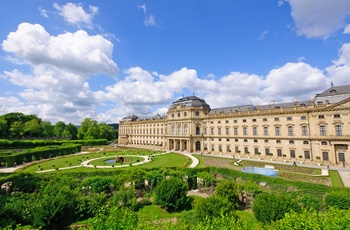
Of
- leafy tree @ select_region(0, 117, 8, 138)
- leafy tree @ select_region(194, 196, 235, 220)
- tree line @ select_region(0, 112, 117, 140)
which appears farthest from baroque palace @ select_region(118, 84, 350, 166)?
leafy tree @ select_region(0, 117, 8, 138)

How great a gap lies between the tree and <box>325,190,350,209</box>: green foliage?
13.3m

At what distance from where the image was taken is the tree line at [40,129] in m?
90.2

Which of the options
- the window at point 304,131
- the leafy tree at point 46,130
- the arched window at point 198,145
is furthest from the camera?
the leafy tree at point 46,130

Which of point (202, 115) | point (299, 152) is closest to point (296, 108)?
point (299, 152)

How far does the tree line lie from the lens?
90.2 meters

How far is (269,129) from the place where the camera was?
49.2 metres

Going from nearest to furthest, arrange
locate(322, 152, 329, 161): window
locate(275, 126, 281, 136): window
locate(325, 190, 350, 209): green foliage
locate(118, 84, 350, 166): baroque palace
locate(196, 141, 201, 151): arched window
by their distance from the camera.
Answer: locate(325, 190, 350, 209): green foliage < locate(118, 84, 350, 166): baroque palace < locate(322, 152, 329, 161): window < locate(275, 126, 281, 136): window < locate(196, 141, 201, 151): arched window

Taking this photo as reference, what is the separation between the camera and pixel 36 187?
21906 mm

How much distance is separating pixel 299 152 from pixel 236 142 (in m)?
16.1

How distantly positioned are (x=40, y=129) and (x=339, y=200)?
121090 millimetres

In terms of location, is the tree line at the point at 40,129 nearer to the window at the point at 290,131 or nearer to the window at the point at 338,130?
the window at the point at 290,131

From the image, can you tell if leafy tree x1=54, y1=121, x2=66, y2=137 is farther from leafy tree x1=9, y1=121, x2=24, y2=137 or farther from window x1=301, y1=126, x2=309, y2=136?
window x1=301, y1=126, x2=309, y2=136

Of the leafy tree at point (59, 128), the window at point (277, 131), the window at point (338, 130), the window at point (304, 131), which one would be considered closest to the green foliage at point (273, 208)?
the window at point (338, 130)

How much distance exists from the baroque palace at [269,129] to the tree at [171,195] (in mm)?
37460
